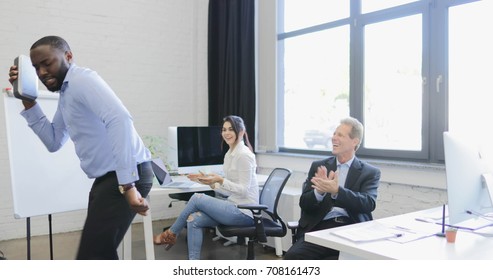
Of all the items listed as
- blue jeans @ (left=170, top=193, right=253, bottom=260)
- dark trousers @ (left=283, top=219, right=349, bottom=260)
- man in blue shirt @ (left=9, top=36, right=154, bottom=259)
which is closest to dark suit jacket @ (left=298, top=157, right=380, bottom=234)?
dark trousers @ (left=283, top=219, right=349, bottom=260)

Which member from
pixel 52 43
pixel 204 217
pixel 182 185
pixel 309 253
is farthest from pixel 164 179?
pixel 52 43

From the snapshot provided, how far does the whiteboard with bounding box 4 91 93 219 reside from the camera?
262 centimetres

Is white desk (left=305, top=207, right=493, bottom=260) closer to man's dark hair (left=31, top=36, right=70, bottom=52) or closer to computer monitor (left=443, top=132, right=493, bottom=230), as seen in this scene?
computer monitor (left=443, top=132, right=493, bottom=230)

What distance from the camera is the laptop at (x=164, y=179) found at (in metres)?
2.81

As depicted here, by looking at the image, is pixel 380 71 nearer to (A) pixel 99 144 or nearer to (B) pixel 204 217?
(B) pixel 204 217

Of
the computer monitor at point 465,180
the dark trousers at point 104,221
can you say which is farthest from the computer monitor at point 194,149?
the computer monitor at point 465,180

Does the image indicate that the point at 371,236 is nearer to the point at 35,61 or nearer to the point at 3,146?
the point at 35,61

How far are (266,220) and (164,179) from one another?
2.54 ft

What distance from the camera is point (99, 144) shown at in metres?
1.72

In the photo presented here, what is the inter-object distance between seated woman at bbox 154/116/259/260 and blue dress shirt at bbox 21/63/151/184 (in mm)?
1090

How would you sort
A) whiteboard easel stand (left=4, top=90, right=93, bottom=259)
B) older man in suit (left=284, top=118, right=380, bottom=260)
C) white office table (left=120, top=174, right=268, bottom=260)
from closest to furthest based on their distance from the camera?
Result: older man in suit (left=284, top=118, right=380, bottom=260) < whiteboard easel stand (left=4, top=90, right=93, bottom=259) < white office table (left=120, top=174, right=268, bottom=260)

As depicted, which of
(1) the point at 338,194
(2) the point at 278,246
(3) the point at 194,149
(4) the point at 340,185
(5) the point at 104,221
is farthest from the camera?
(3) the point at 194,149

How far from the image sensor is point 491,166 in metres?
1.81
